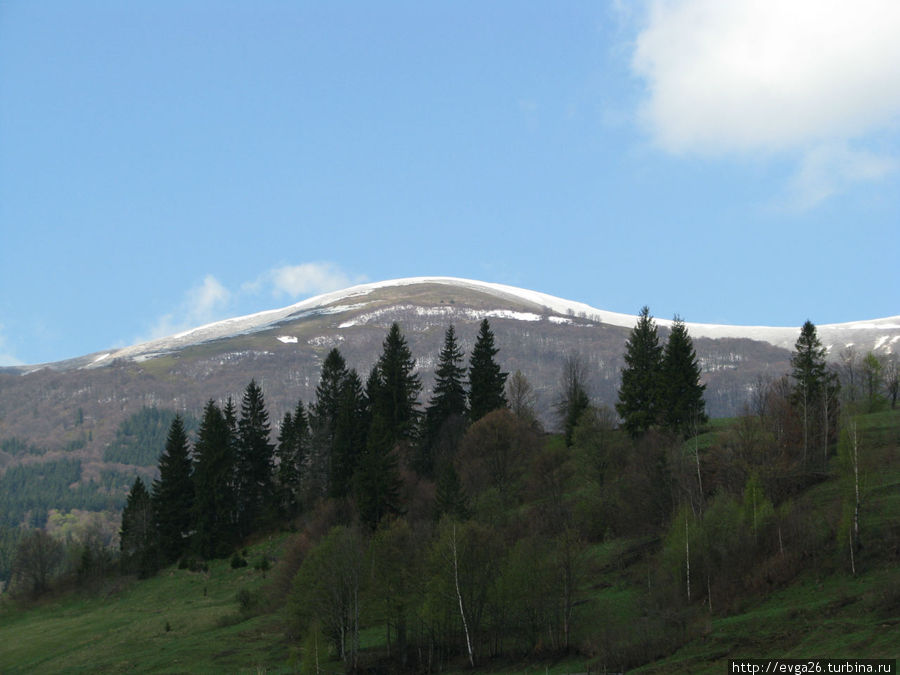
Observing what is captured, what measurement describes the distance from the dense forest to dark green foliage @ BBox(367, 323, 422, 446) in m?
0.27

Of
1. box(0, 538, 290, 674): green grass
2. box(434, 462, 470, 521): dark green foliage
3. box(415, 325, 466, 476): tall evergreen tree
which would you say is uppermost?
box(415, 325, 466, 476): tall evergreen tree

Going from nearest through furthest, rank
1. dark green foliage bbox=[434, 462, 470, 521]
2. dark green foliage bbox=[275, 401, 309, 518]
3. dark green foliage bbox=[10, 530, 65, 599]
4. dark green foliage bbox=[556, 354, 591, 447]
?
dark green foliage bbox=[434, 462, 470, 521] < dark green foliage bbox=[556, 354, 591, 447] < dark green foliage bbox=[275, 401, 309, 518] < dark green foliage bbox=[10, 530, 65, 599]

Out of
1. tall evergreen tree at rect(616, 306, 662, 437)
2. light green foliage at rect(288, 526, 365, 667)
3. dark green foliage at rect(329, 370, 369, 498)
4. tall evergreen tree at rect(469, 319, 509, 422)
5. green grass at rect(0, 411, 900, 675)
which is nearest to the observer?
green grass at rect(0, 411, 900, 675)

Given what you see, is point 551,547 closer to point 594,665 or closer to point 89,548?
point 594,665

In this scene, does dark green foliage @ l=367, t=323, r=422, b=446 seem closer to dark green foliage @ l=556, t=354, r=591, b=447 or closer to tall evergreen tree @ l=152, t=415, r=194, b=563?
dark green foliage @ l=556, t=354, r=591, b=447

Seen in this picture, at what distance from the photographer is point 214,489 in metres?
98.4

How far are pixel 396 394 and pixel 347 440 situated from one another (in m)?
9.75

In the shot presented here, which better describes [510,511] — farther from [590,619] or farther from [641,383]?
[590,619]

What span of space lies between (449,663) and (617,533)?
2033 cm

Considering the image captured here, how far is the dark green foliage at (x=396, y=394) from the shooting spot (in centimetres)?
9906

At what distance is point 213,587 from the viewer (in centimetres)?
8481

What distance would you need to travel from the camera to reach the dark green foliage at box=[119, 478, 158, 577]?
321 feet

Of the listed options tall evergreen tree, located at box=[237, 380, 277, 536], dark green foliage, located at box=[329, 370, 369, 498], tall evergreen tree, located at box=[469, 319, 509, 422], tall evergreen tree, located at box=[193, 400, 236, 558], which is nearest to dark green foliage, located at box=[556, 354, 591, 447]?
tall evergreen tree, located at box=[469, 319, 509, 422]

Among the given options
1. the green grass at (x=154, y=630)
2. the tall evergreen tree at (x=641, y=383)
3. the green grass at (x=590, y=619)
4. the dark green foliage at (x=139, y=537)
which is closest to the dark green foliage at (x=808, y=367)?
the green grass at (x=590, y=619)
